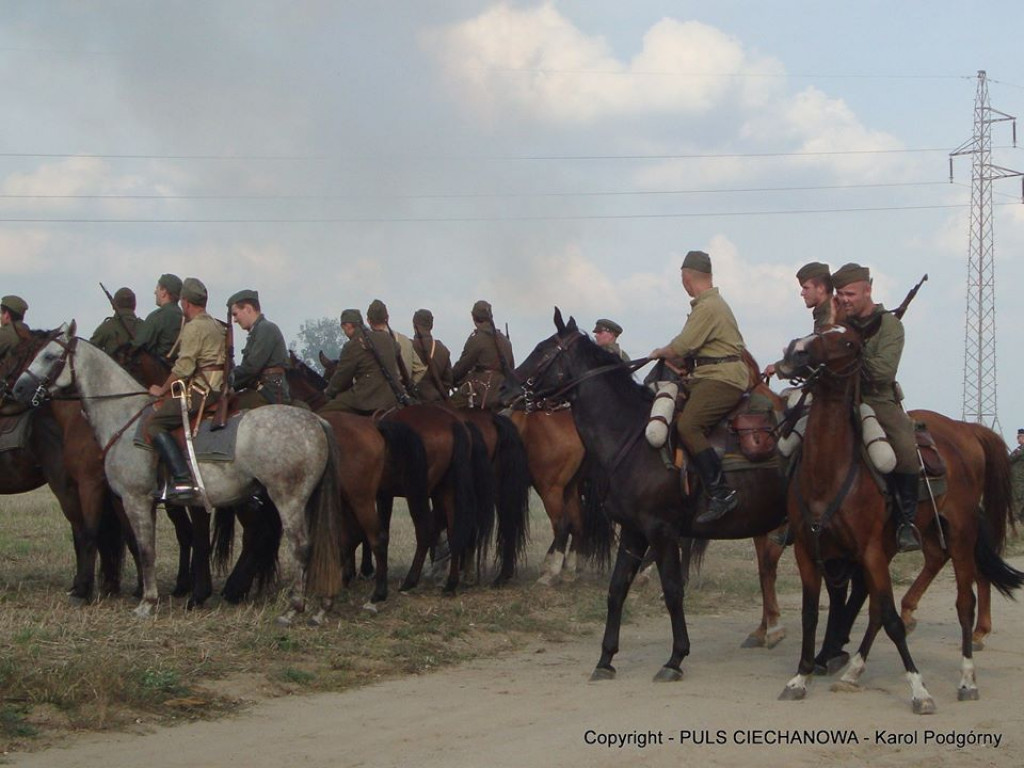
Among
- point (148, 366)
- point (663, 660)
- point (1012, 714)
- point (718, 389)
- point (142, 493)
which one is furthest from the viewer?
point (148, 366)

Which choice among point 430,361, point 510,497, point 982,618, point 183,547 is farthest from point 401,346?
point 982,618

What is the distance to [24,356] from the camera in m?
12.1

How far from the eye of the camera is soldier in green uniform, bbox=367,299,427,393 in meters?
14.4

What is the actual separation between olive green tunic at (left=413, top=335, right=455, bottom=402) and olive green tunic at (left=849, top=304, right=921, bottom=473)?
24.1ft

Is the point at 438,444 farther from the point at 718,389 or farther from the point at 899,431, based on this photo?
the point at 899,431

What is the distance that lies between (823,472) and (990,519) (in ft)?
9.39

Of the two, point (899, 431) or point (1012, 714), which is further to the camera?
point (899, 431)

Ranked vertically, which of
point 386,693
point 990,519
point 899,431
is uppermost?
point 899,431

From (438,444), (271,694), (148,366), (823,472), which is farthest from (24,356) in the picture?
(823,472)

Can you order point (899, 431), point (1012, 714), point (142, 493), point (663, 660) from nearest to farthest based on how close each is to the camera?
point (1012, 714) < point (899, 431) < point (663, 660) < point (142, 493)

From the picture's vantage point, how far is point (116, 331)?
46.0 feet

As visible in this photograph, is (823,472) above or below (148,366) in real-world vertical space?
below

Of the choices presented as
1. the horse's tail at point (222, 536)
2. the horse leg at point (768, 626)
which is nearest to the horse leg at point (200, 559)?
the horse's tail at point (222, 536)

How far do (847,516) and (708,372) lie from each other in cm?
179
